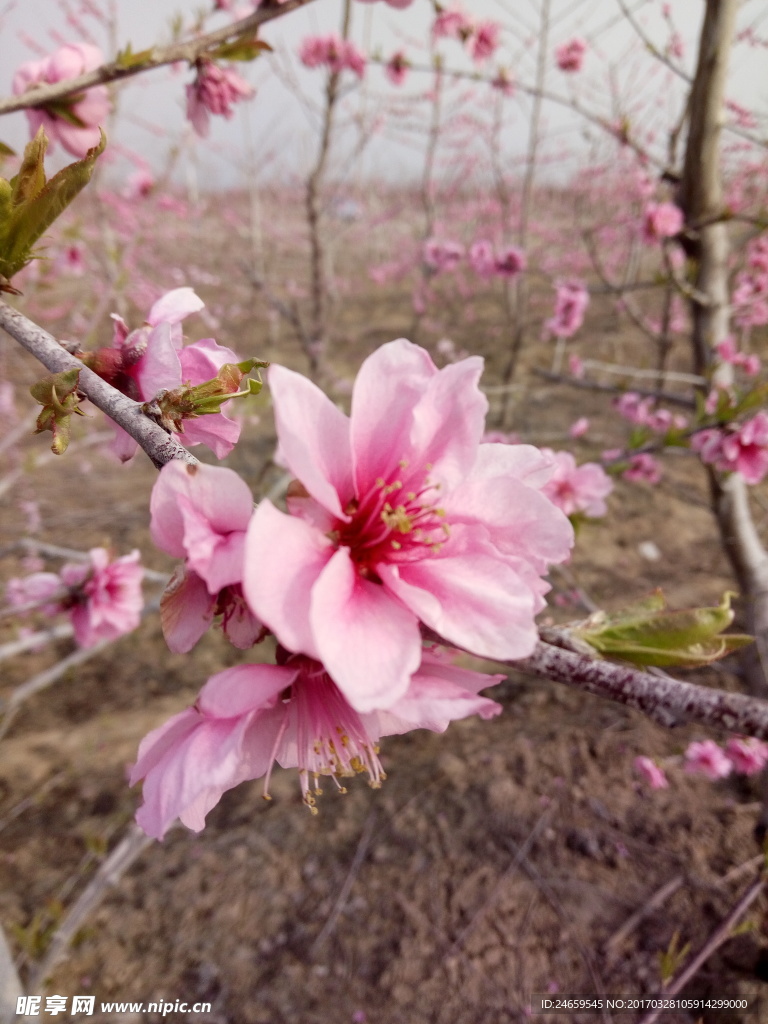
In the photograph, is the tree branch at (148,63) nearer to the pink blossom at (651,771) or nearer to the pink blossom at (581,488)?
the pink blossom at (581,488)

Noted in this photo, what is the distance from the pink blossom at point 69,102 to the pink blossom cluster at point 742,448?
1882 mm

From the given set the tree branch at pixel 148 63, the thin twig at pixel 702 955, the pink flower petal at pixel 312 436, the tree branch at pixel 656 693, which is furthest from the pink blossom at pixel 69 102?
the thin twig at pixel 702 955

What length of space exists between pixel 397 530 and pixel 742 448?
1.73 m

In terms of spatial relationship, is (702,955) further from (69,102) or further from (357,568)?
(69,102)

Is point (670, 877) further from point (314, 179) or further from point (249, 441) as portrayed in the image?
point (249, 441)

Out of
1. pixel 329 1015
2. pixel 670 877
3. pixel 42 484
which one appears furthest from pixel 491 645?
pixel 42 484

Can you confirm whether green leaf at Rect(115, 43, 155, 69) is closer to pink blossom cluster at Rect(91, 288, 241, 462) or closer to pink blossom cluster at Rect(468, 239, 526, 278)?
pink blossom cluster at Rect(91, 288, 241, 462)

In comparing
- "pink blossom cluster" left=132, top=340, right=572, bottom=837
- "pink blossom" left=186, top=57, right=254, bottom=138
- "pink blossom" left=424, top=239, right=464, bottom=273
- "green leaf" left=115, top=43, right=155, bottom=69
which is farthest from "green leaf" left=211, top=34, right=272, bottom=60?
"pink blossom" left=424, top=239, right=464, bottom=273

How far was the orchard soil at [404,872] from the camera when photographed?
2127 mm

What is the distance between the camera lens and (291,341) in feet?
36.4

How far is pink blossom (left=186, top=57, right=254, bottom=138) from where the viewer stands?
1.22 meters

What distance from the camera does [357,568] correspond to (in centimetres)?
57

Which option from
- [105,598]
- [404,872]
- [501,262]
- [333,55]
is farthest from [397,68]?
[404,872]

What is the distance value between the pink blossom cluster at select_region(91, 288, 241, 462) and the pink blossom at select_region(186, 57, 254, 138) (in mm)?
760
